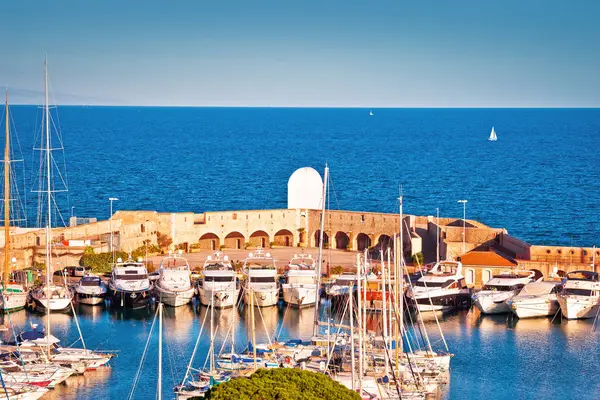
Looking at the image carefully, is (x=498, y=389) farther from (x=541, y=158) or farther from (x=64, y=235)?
(x=541, y=158)

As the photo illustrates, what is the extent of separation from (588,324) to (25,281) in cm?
2501

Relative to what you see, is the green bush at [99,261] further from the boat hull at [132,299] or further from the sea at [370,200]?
the sea at [370,200]

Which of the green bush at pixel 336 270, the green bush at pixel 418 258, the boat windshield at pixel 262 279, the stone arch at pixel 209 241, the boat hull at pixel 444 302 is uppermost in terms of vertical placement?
the stone arch at pixel 209 241

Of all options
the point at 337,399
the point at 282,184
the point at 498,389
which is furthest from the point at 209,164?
the point at 337,399

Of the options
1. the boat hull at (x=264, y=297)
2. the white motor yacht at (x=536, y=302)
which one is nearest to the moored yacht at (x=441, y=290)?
the white motor yacht at (x=536, y=302)

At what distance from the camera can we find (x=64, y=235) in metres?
59.3

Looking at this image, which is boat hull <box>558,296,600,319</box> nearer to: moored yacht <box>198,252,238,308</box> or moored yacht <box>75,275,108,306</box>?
moored yacht <box>198,252,238,308</box>

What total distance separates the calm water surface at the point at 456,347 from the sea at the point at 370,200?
72 mm

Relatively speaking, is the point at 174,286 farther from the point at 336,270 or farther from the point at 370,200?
the point at 370,200

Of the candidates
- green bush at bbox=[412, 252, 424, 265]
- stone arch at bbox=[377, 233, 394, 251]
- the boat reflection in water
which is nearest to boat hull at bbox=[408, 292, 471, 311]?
green bush at bbox=[412, 252, 424, 265]

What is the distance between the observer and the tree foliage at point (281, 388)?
90.5 ft

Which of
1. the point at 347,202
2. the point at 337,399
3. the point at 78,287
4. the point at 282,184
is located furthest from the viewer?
the point at 282,184

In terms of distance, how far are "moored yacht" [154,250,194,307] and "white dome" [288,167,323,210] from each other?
580 inches

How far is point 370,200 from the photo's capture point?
105312 millimetres
